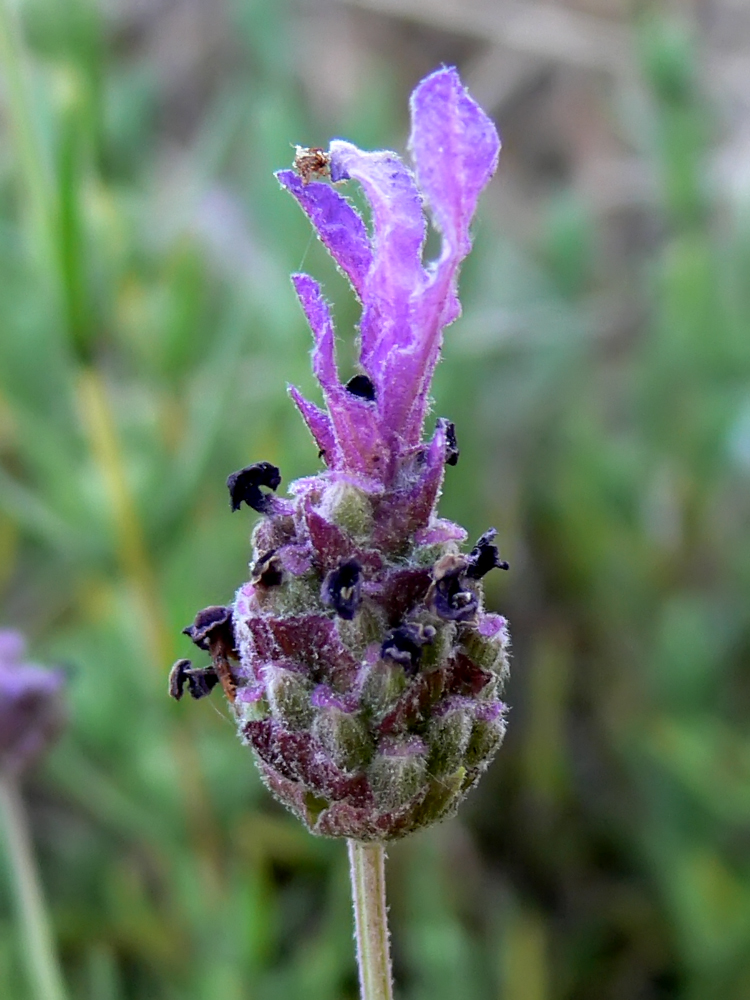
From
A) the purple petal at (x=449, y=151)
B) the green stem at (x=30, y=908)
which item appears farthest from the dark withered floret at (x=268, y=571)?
the green stem at (x=30, y=908)

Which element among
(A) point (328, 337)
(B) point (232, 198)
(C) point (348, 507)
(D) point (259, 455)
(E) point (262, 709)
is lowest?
(E) point (262, 709)

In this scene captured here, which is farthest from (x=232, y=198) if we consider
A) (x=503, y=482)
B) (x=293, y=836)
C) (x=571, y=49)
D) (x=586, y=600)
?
(x=293, y=836)

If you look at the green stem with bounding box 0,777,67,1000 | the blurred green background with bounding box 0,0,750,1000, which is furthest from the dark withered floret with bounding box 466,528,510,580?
the blurred green background with bounding box 0,0,750,1000

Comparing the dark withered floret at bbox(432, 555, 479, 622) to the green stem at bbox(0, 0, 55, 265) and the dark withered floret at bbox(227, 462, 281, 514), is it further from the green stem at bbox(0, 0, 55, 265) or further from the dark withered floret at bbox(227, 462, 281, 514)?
the green stem at bbox(0, 0, 55, 265)

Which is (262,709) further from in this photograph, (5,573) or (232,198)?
(232,198)

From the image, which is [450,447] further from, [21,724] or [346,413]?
[21,724]

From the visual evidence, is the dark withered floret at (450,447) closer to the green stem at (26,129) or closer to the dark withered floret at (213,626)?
the dark withered floret at (213,626)
